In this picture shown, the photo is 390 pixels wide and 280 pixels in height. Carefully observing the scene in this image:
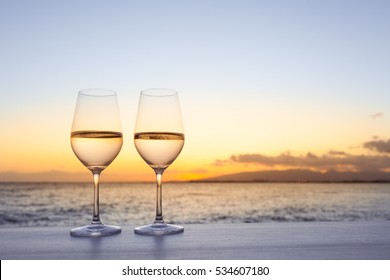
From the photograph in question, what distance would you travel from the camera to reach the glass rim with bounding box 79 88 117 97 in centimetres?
149

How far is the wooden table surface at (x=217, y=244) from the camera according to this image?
1.02 m

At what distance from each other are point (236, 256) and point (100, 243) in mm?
376

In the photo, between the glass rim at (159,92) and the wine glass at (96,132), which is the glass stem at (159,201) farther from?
the glass rim at (159,92)

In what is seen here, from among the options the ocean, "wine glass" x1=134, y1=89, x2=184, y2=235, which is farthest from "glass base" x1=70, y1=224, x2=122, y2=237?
the ocean

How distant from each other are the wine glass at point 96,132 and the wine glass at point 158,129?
0.08m

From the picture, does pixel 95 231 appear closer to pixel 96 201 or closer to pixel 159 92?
pixel 96 201

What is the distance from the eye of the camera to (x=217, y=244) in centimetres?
114

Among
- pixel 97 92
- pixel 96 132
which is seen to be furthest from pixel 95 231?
pixel 97 92

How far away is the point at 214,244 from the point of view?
3.74 feet

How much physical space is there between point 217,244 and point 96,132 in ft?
1.85

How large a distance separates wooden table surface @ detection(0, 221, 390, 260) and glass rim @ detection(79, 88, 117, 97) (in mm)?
440
